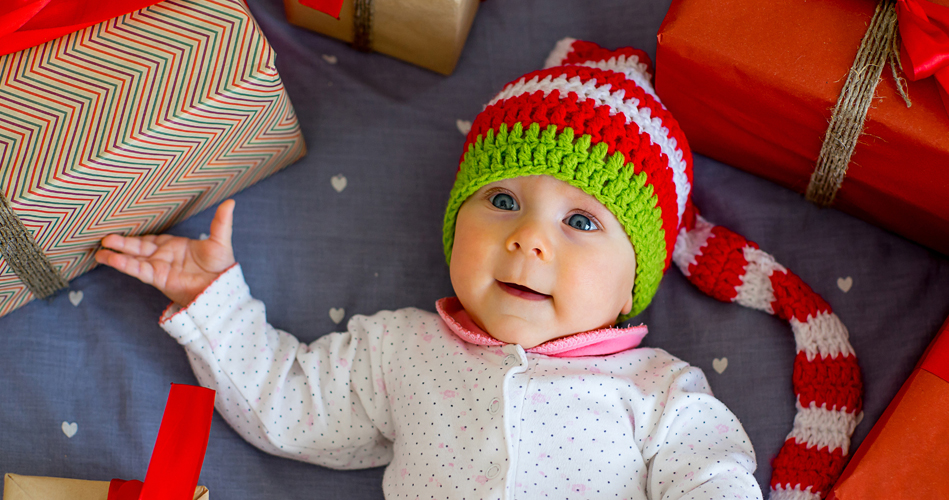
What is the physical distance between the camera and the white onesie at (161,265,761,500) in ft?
3.60

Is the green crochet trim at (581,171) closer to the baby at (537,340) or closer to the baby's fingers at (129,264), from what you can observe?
the baby at (537,340)

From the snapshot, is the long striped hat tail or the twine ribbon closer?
the twine ribbon

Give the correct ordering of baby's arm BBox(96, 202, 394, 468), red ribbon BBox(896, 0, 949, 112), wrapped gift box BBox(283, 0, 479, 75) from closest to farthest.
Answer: red ribbon BBox(896, 0, 949, 112) < baby's arm BBox(96, 202, 394, 468) < wrapped gift box BBox(283, 0, 479, 75)

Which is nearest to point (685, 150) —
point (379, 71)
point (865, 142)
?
point (865, 142)

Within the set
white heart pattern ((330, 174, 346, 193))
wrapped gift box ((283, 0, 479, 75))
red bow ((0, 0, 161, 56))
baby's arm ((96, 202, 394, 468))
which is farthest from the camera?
white heart pattern ((330, 174, 346, 193))

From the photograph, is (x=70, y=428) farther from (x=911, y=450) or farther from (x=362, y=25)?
(x=911, y=450)

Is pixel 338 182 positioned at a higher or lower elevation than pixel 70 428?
higher

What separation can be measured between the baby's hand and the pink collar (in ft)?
1.35

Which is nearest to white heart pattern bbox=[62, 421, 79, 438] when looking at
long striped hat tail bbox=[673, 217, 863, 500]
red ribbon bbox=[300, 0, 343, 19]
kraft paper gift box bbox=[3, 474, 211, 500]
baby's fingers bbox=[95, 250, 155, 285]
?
kraft paper gift box bbox=[3, 474, 211, 500]

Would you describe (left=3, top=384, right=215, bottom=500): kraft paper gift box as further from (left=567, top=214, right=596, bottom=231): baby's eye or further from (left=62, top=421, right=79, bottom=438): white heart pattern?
(left=567, top=214, right=596, bottom=231): baby's eye

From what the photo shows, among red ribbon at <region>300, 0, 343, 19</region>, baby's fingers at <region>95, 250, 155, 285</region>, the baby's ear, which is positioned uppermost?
red ribbon at <region>300, 0, 343, 19</region>

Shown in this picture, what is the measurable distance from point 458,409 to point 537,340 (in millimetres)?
173

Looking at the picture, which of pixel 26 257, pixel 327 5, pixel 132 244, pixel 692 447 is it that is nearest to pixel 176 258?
pixel 132 244

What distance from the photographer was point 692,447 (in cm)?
111
